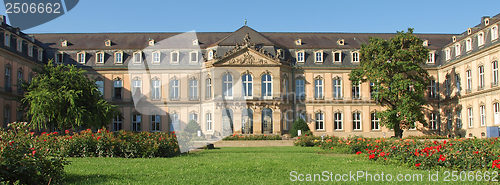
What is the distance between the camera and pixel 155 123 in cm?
5059

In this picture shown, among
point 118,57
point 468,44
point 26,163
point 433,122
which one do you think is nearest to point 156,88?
point 118,57

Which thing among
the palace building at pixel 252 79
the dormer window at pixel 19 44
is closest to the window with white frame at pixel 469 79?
the palace building at pixel 252 79

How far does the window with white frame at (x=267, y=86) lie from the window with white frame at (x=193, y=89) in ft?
23.5

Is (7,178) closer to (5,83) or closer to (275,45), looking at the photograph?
(5,83)

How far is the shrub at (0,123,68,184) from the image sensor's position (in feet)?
34.8

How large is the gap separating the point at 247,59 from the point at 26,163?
3601 cm

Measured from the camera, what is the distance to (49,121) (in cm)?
3397

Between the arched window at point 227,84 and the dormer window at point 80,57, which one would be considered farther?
the dormer window at point 80,57

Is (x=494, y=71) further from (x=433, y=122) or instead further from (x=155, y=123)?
(x=155, y=123)

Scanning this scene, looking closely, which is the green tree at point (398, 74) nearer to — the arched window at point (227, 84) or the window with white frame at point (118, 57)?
the arched window at point (227, 84)

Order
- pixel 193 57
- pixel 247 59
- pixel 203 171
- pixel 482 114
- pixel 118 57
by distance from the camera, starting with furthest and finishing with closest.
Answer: pixel 118 57, pixel 193 57, pixel 247 59, pixel 482 114, pixel 203 171

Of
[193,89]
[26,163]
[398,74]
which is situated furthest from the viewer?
[193,89]

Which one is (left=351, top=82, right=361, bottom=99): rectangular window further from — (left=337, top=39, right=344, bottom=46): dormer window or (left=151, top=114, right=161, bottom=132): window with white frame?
(left=151, top=114, right=161, bottom=132): window with white frame

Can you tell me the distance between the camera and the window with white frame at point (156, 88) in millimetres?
50281
